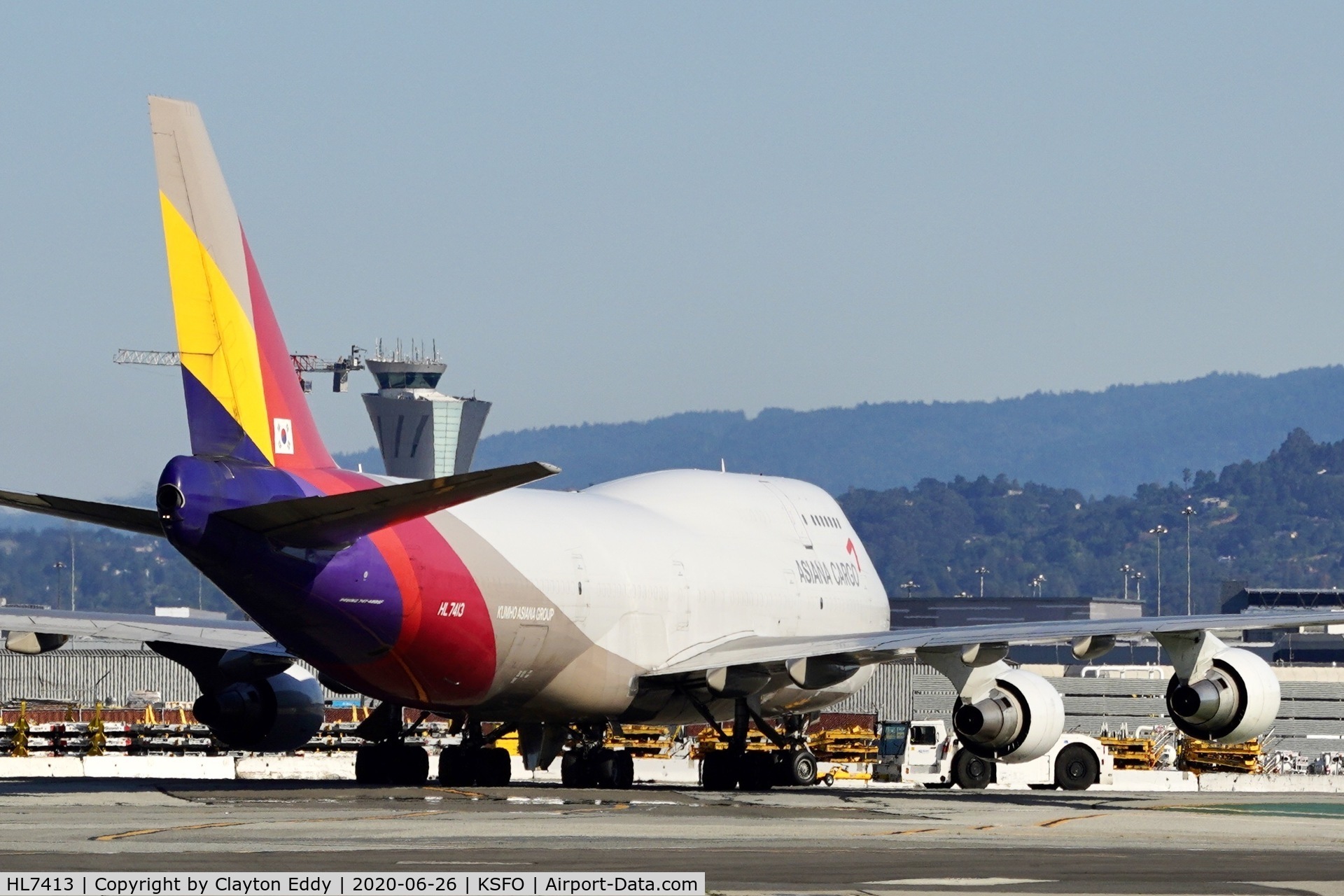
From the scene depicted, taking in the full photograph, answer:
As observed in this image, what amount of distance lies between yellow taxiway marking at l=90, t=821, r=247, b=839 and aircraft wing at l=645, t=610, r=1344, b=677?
1154 cm

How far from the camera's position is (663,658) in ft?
109

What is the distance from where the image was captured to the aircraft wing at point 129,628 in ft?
101

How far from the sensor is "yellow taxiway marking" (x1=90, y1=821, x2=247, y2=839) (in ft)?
63.7

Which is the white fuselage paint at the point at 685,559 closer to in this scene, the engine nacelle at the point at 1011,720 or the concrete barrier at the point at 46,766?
the engine nacelle at the point at 1011,720

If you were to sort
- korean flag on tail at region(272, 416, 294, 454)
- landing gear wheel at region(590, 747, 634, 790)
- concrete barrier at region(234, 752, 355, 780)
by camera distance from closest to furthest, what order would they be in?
korean flag on tail at region(272, 416, 294, 454) → landing gear wheel at region(590, 747, 634, 790) → concrete barrier at region(234, 752, 355, 780)

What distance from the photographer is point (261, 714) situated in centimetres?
3156

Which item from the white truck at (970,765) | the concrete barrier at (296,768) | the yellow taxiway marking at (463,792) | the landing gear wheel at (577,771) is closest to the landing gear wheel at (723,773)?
the landing gear wheel at (577,771)

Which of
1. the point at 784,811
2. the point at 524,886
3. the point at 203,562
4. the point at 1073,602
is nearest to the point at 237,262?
the point at 203,562

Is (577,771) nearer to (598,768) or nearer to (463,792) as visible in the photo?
(598,768)

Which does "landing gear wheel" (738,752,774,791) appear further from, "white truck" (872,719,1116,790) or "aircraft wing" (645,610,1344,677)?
"white truck" (872,719,1116,790)

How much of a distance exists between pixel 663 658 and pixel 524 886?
18587 mm

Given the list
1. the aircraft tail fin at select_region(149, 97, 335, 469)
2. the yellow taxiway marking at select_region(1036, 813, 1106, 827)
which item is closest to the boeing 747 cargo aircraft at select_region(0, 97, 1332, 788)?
the aircraft tail fin at select_region(149, 97, 335, 469)

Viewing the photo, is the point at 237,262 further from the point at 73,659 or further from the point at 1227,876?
the point at 73,659

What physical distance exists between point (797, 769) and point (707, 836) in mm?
13728
